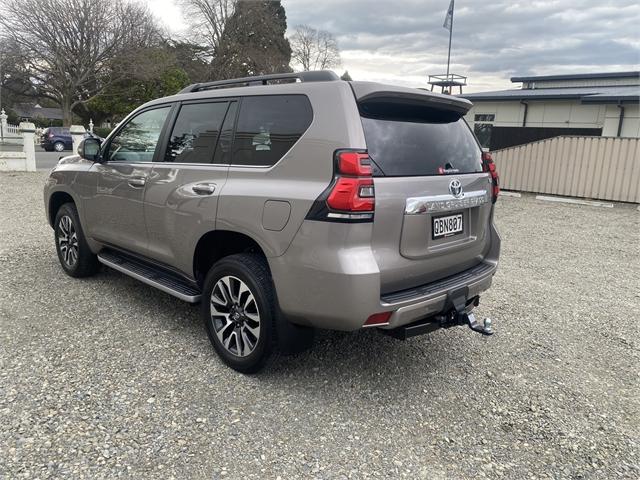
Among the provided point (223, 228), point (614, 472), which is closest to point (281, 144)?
point (223, 228)

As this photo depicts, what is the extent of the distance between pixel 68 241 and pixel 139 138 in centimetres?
164

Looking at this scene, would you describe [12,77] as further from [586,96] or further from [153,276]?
[153,276]

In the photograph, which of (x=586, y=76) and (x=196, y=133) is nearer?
(x=196, y=133)

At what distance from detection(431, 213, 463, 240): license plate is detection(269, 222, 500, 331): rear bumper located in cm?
35

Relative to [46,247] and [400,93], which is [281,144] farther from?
[46,247]

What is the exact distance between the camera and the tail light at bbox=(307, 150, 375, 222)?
8.27ft

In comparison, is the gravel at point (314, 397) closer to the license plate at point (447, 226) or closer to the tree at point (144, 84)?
the license plate at point (447, 226)

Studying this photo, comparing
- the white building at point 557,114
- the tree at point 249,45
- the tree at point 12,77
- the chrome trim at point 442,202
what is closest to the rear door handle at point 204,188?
the chrome trim at point 442,202

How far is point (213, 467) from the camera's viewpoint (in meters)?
2.35

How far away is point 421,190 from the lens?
2775 millimetres

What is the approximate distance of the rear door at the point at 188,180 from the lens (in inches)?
129

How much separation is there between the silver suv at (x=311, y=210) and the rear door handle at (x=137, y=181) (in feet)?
0.06

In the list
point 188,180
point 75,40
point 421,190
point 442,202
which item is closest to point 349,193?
point 421,190

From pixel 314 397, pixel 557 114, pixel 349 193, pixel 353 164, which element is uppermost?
pixel 557 114
